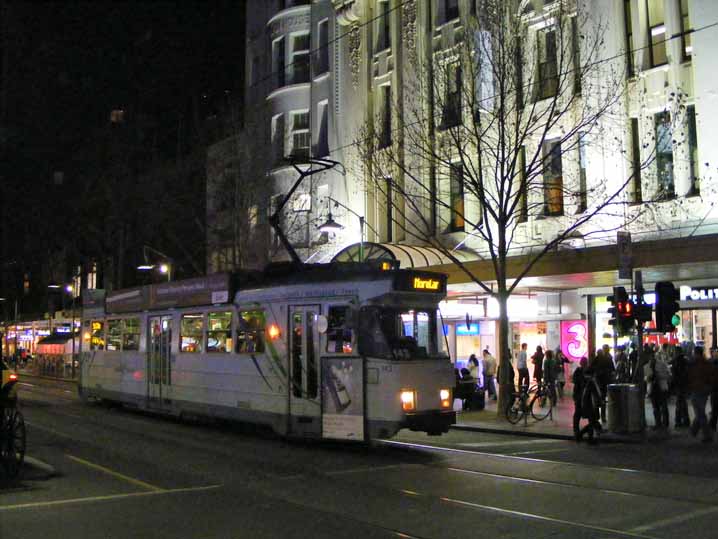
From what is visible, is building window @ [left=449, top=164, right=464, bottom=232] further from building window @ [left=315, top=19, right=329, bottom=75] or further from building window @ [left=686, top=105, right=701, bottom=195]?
building window @ [left=315, top=19, right=329, bottom=75]

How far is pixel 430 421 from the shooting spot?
1327 cm

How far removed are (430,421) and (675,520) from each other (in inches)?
210

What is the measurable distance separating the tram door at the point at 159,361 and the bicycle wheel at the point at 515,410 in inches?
328

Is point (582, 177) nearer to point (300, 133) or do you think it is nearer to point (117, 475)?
point (300, 133)

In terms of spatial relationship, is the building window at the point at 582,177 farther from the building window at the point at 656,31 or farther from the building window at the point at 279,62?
the building window at the point at 279,62

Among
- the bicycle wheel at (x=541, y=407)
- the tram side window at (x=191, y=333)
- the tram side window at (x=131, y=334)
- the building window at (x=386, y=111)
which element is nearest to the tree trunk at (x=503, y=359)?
the bicycle wheel at (x=541, y=407)

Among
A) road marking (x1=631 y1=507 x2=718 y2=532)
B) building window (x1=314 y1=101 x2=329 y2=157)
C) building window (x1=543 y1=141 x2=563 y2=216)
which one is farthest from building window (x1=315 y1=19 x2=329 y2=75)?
road marking (x1=631 y1=507 x2=718 y2=532)

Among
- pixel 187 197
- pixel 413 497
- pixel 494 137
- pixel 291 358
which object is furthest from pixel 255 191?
pixel 413 497

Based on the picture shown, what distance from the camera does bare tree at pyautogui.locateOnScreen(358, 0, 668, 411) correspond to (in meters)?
19.6

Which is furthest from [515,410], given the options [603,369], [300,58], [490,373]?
[300,58]

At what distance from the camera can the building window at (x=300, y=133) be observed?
32562mm

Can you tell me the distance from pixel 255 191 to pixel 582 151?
546 inches

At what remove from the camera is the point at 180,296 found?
18578mm

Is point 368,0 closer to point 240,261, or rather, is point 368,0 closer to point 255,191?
point 255,191
